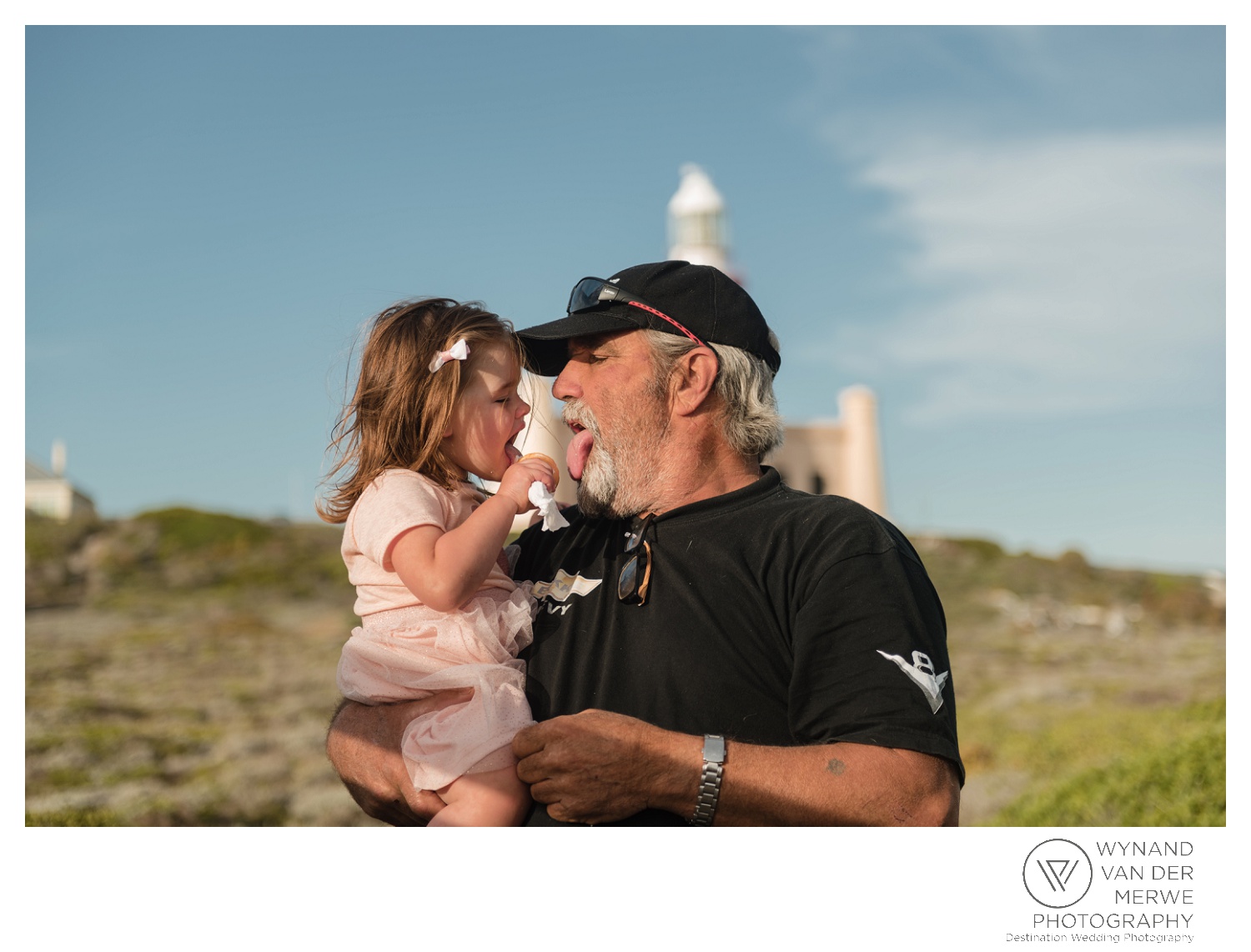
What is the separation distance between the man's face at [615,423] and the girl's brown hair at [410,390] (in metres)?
0.21

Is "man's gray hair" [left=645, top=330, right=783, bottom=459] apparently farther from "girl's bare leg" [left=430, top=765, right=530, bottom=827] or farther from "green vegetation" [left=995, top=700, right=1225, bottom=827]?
"green vegetation" [left=995, top=700, right=1225, bottom=827]

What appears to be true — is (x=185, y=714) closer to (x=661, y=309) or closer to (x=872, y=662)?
(x=661, y=309)

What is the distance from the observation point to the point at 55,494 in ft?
96.8

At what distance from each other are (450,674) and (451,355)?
0.86 meters

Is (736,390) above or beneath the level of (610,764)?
above

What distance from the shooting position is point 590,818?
2777 millimetres

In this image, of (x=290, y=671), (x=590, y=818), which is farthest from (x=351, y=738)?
(x=290, y=671)

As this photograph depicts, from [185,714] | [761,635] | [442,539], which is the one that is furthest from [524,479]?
[185,714]

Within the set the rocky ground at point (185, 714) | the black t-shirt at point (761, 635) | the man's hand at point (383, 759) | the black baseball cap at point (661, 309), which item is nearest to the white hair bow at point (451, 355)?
the black baseball cap at point (661, 309)

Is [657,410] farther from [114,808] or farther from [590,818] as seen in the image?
[114,808]

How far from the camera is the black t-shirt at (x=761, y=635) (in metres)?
2.67

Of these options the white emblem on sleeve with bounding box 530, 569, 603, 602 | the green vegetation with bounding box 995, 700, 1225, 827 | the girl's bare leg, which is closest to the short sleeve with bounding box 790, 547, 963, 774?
the white emblem on sleeve with bounding box 530, 569, 603, 602
